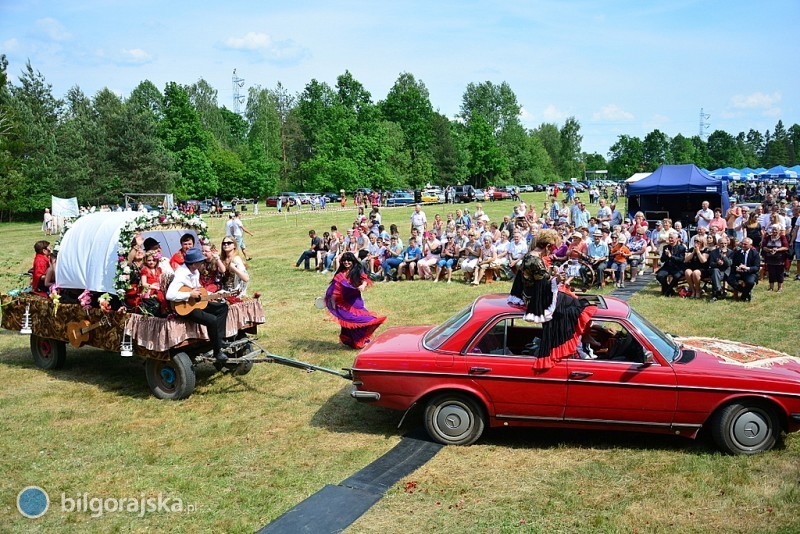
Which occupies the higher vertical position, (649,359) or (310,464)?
(649,359)

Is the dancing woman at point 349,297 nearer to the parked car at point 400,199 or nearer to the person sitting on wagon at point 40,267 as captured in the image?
the person sitting on wagon at point 40,267

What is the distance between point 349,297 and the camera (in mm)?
10070

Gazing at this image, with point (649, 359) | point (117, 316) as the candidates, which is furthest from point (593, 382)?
point (117, 316)

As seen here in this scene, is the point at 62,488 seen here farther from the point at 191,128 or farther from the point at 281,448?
the point at 191,128

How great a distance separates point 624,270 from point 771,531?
11.3 m

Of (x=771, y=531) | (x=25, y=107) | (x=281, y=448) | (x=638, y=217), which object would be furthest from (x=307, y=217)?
(x=771, y=531)

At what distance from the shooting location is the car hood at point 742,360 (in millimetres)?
6285

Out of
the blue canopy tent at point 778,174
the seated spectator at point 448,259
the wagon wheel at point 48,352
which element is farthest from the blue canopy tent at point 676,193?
the blue canopy tent at point 778,174

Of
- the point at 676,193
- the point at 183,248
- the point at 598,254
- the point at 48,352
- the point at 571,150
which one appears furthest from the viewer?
the point at 571,150

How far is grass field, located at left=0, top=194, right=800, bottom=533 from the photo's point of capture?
529 centimetres

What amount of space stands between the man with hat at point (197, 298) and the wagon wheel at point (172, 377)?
1.43ft

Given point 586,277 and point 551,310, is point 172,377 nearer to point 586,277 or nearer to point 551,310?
point 551,310

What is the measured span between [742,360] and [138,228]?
26.4 ft

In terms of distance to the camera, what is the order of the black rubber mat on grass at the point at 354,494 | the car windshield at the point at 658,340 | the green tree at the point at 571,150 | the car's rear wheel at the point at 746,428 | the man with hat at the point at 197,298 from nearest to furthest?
the black rubber mat on grass at the point at 354,494 < the car's rear wheel at the point at 746,428 < the car windshield at the point at 658,340 < the man with hat at the point at 197,298 < the green tree at the point at 571,150
